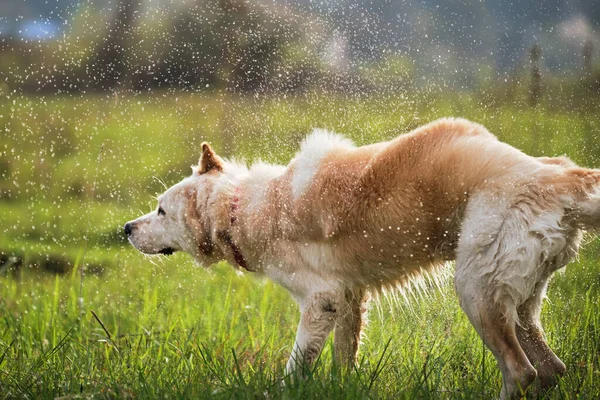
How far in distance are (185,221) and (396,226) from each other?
4.49ft

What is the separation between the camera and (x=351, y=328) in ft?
14.9

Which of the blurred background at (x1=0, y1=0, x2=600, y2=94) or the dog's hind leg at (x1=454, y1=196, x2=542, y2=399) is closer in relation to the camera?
the dog's hind leg at (x1=454, y1=196, x2=542, y2=399)

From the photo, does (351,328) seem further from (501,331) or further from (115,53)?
(115,53)

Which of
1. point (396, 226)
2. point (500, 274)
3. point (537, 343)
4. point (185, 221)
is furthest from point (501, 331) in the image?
point (185, 221)

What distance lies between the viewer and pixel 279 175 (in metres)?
4.55

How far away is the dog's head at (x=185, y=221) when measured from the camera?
466cm

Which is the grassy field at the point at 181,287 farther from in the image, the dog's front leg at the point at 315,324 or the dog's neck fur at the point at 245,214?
the dog's neck fur at the point at 245,214

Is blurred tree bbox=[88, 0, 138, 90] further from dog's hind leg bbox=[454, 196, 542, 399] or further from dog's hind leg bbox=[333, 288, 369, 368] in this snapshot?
dog's hind leg bbox=[454, 196, 542, 399]

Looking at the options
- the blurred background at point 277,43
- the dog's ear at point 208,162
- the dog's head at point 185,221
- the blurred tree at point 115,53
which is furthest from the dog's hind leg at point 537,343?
the blurred tree at point 115,53

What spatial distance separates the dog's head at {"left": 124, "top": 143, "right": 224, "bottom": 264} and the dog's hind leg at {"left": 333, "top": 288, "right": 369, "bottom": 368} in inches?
35.9

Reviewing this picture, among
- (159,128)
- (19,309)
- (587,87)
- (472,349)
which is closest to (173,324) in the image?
(19,309)

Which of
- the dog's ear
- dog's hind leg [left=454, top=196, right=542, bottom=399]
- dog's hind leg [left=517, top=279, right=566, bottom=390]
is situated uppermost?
the dog's ear

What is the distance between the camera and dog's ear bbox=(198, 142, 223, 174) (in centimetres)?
475

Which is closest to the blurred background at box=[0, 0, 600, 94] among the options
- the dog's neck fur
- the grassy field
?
the grassy field
